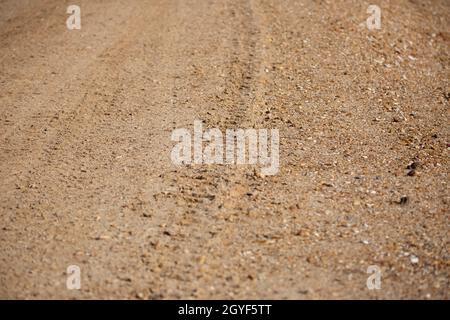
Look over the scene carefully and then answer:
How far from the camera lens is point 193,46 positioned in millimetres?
7719

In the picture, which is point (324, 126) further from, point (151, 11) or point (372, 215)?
point (151, 11)

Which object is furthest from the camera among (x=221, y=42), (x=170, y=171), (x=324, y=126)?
(x=221, y=42)

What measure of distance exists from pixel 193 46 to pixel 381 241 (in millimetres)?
5043

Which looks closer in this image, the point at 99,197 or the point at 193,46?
the point at 99,197

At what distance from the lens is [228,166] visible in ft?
16.1

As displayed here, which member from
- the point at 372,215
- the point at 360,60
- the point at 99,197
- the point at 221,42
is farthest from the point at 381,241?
the point at 221,42

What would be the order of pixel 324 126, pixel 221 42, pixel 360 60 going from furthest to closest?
pixel 221 42 < pixel 360 60 < pixel 324 126

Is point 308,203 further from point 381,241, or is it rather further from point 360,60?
point 360,60

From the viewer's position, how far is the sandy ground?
12.0ft

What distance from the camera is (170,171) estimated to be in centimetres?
486

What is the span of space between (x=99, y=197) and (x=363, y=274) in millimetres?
2631

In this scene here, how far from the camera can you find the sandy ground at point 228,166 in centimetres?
366

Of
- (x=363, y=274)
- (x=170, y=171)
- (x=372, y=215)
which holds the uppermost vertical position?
(x=170, y=171)

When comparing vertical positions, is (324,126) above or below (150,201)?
above
